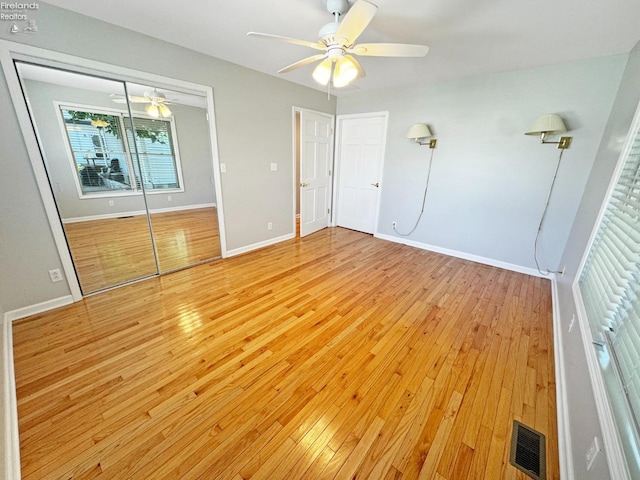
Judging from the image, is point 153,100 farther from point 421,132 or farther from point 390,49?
point 421,132

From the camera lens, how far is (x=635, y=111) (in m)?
1.88

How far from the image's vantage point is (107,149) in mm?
2668

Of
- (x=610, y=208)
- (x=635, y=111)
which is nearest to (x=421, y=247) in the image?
(x=610, y=208)

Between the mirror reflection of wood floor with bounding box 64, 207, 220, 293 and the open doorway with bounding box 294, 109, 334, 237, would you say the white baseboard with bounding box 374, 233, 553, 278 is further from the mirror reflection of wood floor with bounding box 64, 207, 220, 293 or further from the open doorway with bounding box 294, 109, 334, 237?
the mirror reflection of wood floor with bounding box 64, 207, 220, 293

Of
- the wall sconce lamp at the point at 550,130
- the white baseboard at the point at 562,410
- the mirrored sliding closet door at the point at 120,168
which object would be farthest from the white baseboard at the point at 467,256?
the mirrored sliding closet door at the point at 120,168

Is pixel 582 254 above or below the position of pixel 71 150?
below

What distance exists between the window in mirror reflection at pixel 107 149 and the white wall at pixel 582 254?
13.1 ft

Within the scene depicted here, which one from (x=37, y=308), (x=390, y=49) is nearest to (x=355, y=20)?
(x=390, y=49)

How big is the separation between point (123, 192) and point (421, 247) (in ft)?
14.2

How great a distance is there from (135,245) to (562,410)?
470 cm

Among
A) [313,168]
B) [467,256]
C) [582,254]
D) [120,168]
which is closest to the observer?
[582,254]

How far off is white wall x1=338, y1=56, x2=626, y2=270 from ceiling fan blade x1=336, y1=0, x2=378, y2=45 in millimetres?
2448

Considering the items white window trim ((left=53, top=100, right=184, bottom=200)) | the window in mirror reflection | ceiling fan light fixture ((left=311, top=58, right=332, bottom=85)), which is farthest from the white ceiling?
the window in mirror reflection

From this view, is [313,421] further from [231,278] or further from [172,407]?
[231,278]
